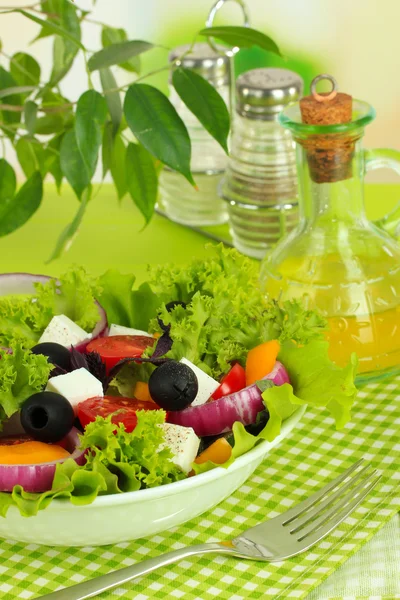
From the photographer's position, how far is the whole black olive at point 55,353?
115 centimetres

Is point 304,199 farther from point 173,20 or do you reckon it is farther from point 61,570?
point 173,20

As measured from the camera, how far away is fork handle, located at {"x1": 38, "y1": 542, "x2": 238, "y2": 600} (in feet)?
3.04

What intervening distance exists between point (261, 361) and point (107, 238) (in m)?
0.89

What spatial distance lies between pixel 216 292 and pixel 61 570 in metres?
0.41

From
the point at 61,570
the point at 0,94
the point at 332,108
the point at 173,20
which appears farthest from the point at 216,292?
the point at 173,20

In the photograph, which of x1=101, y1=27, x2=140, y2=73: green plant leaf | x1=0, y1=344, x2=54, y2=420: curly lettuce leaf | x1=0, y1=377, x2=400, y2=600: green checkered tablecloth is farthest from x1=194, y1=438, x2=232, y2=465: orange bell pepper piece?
x1=101, y1=27, x2=140, y2=73: green plant leaf

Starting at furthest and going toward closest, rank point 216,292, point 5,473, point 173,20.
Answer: point 173,20
point 216,292
point 5,473

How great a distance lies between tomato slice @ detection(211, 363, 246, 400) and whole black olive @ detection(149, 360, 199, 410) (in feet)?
0.17

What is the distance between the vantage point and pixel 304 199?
1429 millimetres

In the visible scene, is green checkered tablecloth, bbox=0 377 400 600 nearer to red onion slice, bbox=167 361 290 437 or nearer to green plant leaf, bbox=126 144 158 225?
red onion slice, bbox=167 361 290 437

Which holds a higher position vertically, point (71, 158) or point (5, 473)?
point (71, 158)

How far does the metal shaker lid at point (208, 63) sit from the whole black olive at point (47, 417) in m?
1.07

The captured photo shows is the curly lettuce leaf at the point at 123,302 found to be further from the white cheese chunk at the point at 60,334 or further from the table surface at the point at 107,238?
the table surface at the point at 107,238

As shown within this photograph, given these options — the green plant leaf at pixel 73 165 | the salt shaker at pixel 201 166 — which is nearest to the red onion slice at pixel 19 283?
the green plant leaf at pixel 73 165
